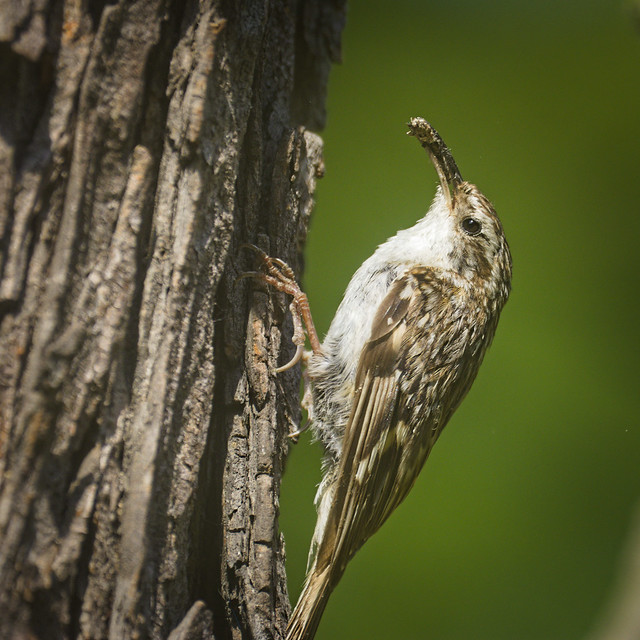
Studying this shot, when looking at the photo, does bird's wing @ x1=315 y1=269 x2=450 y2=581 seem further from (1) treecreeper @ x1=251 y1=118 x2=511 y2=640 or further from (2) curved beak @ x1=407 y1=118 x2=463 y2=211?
(2) curved beak @ x1=407 y1=118 x2=463 y2=211

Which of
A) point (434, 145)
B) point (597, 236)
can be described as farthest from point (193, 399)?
point (597, 236)

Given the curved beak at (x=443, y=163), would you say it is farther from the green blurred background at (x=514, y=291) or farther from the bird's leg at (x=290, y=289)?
the bird's leg at (x=290, y=289)

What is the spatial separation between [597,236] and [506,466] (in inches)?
57.9

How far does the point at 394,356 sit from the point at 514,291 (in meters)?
1.58

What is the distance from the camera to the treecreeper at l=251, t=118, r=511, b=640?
2.05 metres

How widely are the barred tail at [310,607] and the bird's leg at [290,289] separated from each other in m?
0.69

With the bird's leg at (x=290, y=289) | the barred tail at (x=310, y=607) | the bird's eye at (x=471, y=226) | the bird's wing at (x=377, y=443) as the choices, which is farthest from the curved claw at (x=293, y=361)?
the bird's eye at (x=471, y=226)

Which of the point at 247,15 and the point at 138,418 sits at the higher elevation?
the point at 247,15

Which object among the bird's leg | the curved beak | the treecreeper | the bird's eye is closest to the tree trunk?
the bird's leg

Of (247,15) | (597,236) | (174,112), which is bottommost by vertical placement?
(174,112)

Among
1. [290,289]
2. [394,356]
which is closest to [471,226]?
[394,356]

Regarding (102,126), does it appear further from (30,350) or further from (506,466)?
(506,466)

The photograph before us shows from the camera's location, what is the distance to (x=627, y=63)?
11.6 ft

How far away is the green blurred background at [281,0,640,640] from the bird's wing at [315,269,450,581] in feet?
3.09
